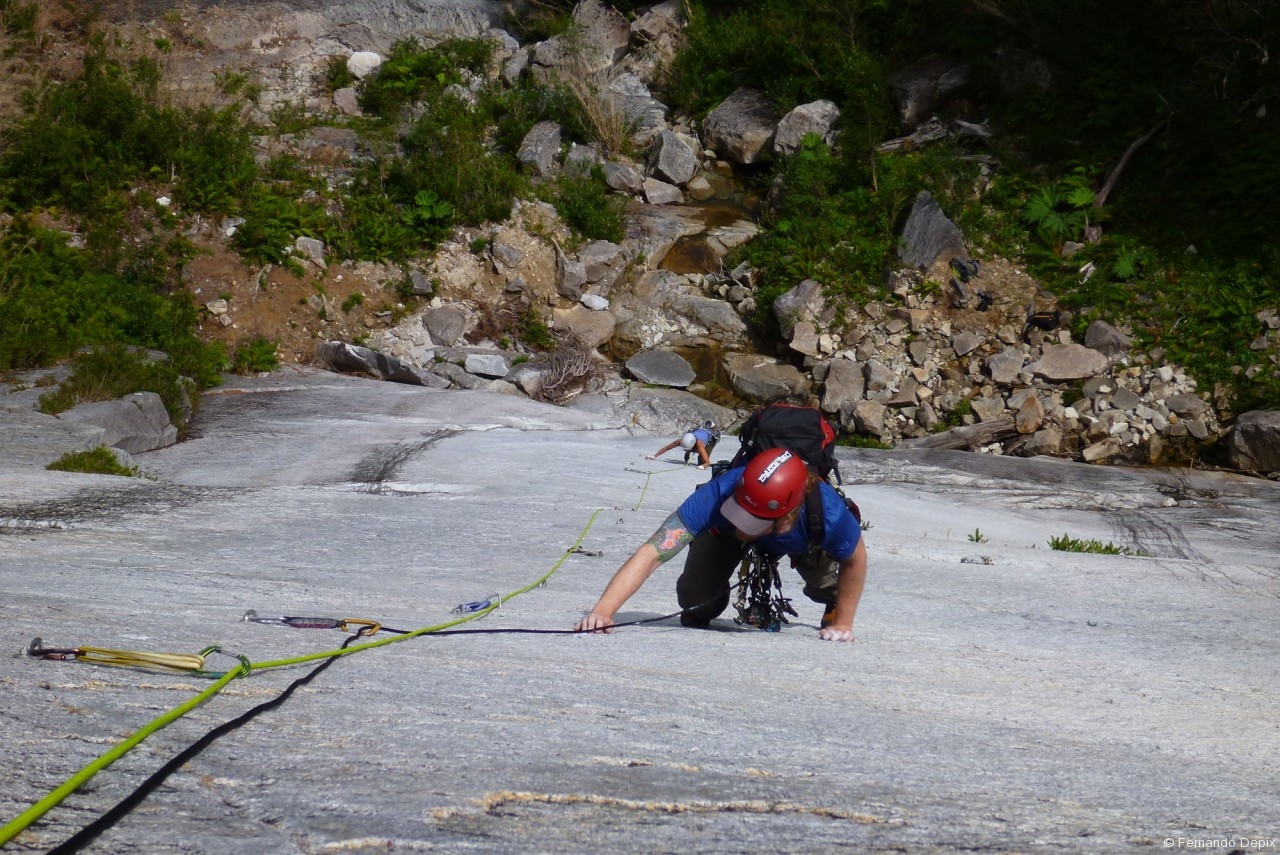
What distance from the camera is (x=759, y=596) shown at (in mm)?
4383

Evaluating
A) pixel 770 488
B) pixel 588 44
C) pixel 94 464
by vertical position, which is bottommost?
pixel 94 464

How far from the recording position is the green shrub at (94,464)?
6.71 meters

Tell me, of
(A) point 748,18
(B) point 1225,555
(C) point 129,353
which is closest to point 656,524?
(B) point 1225,555

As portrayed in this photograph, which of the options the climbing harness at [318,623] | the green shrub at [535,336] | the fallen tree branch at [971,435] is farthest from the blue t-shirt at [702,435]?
the green shrub at [535,336]

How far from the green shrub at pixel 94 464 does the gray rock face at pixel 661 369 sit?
→ 7356 millimetres

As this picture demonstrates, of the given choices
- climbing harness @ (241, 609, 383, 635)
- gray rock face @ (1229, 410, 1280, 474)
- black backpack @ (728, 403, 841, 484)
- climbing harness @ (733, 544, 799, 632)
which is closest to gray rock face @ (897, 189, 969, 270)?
gray rock face @ (1229, 410, 1280, 474)

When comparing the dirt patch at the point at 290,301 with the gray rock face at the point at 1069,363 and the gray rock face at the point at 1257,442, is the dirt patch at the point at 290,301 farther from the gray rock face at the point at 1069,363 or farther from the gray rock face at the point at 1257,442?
the gray rock face at the point at 1257,442

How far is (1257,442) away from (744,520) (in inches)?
376

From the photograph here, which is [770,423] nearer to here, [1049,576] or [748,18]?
[1049,576]

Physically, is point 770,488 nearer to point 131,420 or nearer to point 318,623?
point 318,623

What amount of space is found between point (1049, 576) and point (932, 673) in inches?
98.8

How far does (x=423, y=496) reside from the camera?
273 inches

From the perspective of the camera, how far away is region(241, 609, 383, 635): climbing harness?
354cm

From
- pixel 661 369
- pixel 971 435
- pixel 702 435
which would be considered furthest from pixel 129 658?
pixel 661 369
